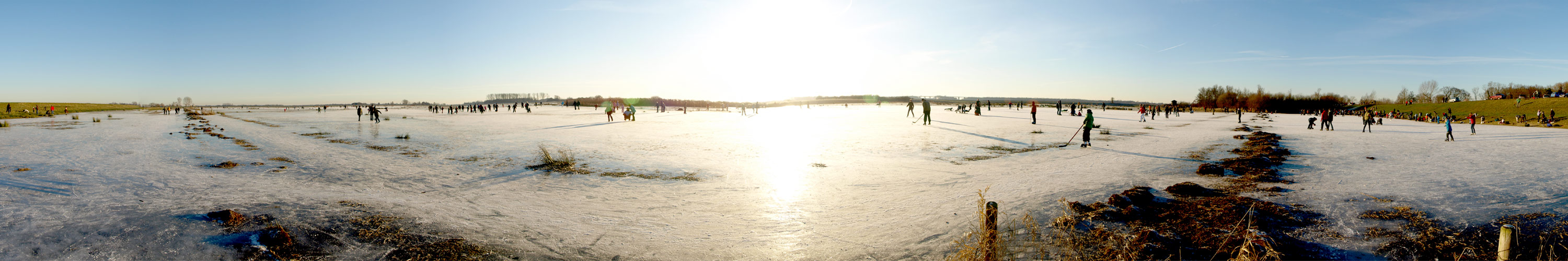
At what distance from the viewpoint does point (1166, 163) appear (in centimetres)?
1088

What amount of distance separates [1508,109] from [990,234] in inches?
2389

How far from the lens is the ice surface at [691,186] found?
533 cm

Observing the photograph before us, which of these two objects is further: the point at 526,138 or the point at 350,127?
the point at 350,127

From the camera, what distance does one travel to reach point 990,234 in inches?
164

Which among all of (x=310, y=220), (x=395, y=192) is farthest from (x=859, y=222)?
(x=395, y=192)

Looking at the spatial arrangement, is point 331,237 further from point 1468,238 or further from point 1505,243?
point 1468,238

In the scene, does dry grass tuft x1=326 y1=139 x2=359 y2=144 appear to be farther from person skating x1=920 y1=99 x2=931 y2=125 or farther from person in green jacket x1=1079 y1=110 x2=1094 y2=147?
person in green jacket x1=1079 y1=110 x2=1094 y2=147

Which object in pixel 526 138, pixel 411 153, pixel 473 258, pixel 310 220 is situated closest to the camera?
pixel 473 258

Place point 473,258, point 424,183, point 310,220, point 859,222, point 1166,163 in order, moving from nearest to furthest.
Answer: point 473,258, point 310,220, point 859,222, point 424,183, point 1166,163

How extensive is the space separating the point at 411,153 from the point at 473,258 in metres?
10.7

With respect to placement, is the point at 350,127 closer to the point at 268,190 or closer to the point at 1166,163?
the point at 268,190

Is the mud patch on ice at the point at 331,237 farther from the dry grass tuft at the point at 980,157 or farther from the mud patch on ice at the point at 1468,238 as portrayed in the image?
the dry grass tuft at the point at 980,157

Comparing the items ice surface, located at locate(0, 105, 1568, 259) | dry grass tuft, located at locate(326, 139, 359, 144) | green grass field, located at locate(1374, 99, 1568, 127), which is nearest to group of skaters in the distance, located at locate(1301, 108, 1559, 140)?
green grass field, located at locate(1374, 99, 1568, 127)

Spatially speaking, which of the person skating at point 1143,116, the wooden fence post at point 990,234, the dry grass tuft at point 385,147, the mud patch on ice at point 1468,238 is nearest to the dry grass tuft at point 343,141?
the dry grass tuft at point 385,147
